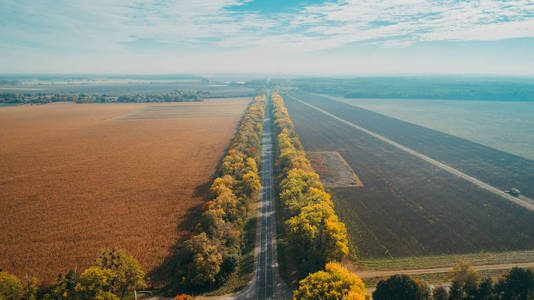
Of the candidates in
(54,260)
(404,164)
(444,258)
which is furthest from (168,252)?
(404,164)

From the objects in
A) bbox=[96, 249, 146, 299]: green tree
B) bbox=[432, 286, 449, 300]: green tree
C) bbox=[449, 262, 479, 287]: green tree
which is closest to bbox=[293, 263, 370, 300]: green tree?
bbox=[432, 286, 449, 300]: green tree

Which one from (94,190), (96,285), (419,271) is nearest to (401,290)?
(419,271)

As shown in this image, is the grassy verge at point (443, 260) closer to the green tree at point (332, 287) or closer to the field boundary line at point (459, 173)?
the green tree at point (332, 287)

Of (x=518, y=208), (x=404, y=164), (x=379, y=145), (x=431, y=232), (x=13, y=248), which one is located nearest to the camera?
(x=13, y=248)

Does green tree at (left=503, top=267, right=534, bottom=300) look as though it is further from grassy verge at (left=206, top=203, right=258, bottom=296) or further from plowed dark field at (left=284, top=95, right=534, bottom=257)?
grassy verge at (left=206, top=203, right=258, bottom=296)

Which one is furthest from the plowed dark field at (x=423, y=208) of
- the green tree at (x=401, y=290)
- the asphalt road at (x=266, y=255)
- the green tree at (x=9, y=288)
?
the green tree at (x=9, y=288)

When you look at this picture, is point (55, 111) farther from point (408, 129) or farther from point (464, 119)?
point (464, 119)

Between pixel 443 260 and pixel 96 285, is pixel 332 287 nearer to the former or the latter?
pixel 443 260
